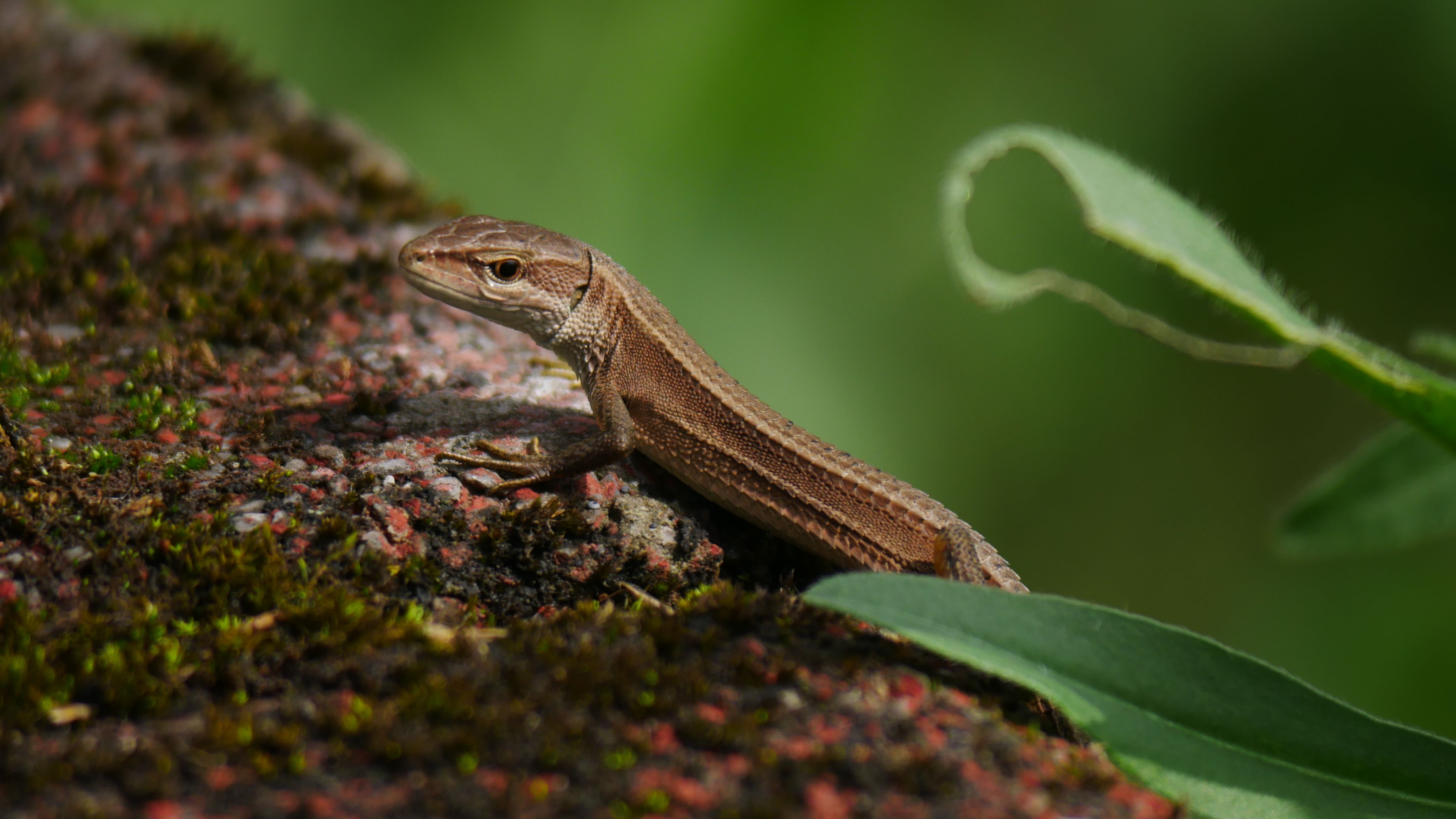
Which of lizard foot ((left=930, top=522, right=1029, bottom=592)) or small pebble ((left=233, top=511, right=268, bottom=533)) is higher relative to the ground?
lizard foot ((left=930, top=522, right=1029, bottom=592))

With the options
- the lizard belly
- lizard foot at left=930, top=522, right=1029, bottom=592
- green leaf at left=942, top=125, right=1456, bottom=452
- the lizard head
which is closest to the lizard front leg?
the lizard belly

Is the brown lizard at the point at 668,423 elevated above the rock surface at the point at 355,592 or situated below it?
above

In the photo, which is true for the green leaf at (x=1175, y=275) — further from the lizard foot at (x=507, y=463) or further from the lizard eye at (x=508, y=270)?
the lizard eye at (x=508, y=270)

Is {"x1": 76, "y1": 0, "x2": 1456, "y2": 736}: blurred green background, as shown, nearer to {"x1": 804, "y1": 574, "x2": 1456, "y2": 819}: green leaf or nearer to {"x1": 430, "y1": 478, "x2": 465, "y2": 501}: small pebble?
{"x1": 430, "y1": 478, "x2": 465, "y2": 501}: small pebble

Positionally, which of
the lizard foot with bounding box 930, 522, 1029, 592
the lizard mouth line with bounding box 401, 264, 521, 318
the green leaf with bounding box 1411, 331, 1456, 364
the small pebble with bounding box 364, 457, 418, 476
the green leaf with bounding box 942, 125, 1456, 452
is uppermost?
the green leaf with bounding box 1411, 331, 1456, 364

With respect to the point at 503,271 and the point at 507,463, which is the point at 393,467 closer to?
the point at 507,463

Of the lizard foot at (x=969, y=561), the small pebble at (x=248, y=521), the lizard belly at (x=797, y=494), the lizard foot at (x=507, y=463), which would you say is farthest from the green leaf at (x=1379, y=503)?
the small pebble at (x=248, y=521)

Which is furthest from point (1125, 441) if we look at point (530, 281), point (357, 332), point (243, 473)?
point (243, 473)
